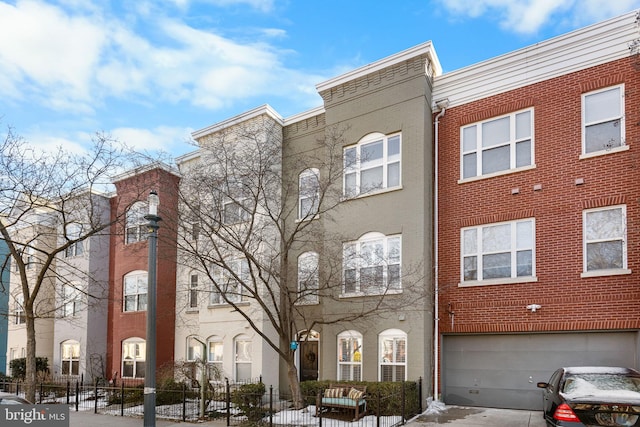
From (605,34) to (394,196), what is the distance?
6880mm

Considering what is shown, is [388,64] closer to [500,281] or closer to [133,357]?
[500,281]

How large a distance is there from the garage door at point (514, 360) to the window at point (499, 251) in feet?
5.56

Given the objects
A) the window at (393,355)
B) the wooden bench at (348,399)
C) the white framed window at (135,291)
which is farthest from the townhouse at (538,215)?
the white framed window at (135,291)

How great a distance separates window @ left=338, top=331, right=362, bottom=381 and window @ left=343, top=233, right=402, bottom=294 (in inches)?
56.6

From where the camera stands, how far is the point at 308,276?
633 inches

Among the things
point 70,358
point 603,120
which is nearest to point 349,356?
point 603,120

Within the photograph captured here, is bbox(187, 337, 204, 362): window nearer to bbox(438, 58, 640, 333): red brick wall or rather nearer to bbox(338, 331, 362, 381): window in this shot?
bbox(338, 331, 362, 381): window

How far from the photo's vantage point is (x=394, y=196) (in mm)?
16250

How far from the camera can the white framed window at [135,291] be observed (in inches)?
904

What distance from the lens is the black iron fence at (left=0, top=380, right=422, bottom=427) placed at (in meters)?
13.6

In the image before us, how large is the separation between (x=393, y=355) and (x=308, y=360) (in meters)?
3.71

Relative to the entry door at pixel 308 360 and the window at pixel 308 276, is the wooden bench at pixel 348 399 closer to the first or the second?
the window at pixel 308 276

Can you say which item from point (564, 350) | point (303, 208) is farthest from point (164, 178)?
point (564, 350)

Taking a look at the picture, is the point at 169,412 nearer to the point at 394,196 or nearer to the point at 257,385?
the point at 257,385
